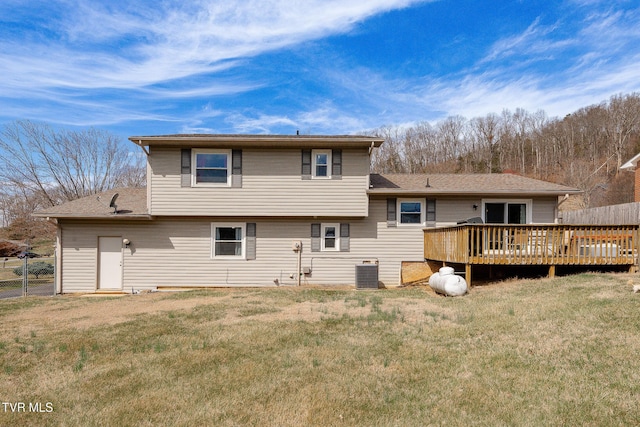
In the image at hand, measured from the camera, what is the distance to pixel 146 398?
3.99 metres

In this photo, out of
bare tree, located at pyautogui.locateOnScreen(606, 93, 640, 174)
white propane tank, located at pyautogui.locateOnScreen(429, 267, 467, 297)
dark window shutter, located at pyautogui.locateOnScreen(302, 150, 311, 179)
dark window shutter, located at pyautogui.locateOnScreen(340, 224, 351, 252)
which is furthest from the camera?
bare tree, located at pyautogui.locateOnScreen(606, 93, 640, 174)

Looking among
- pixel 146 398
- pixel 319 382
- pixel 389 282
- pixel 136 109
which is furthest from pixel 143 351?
pixel 136 109

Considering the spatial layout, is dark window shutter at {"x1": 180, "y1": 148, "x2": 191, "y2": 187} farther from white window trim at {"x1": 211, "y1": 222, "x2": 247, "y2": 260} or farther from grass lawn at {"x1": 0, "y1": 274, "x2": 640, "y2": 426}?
grass lawn at {"x1": 0, "y1": 274, "x2": 640, "y2": 426}

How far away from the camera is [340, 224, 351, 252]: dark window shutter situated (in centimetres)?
1336

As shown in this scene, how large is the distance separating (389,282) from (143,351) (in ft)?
30.3

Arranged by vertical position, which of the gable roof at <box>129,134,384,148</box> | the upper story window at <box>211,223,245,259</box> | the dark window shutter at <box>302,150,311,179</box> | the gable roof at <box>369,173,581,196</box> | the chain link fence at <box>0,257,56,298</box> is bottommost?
the chain link fence at <box>0,257,56,298</box>

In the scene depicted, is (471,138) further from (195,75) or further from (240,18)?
(240,18)

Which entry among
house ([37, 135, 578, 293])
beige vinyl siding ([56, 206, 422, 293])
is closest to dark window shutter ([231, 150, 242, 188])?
house ([37, 135, 578, 293])

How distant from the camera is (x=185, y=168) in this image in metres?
12.8

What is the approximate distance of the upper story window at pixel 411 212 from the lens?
44.1ft

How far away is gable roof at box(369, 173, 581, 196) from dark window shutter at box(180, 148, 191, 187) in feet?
19.8

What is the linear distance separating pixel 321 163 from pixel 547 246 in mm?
7029

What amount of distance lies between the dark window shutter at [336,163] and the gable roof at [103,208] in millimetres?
6302

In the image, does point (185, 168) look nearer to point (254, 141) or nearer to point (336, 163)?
point (254, 141)
